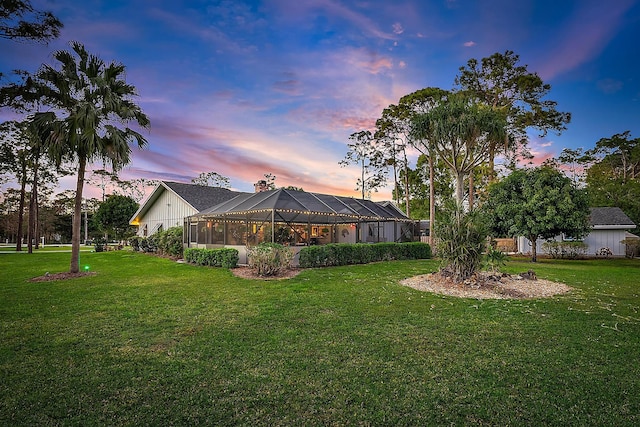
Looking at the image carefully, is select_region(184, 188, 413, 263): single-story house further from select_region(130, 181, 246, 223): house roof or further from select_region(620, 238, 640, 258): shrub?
select_region(620, 238, 640, 258): shrub

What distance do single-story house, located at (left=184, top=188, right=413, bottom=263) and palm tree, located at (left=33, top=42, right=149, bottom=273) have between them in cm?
522

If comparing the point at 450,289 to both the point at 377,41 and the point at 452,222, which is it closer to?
the point at 452,222

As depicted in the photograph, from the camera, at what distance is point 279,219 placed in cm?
1565

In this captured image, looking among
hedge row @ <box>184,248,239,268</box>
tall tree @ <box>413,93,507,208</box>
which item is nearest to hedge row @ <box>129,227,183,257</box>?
hedge row @ <box>184,248,239,268</box>

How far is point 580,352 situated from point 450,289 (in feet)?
13.0

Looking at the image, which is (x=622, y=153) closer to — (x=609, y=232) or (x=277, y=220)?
(x=609, y=232)

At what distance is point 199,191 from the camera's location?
74.3 feet

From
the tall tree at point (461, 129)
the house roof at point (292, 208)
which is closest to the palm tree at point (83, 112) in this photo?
the house roof at point (292, 208)

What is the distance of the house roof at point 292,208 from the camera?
521 inches

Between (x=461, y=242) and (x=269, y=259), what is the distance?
18.3 ft

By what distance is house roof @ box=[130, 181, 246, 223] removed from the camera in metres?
20.8

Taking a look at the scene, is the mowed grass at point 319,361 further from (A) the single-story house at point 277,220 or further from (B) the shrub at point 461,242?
(A) the single-story house at point 277,220

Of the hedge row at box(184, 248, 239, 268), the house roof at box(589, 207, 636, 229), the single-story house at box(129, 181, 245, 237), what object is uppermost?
the single-story house at box(129, 181, 245, 237)

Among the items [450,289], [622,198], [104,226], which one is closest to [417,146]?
[450,289]
